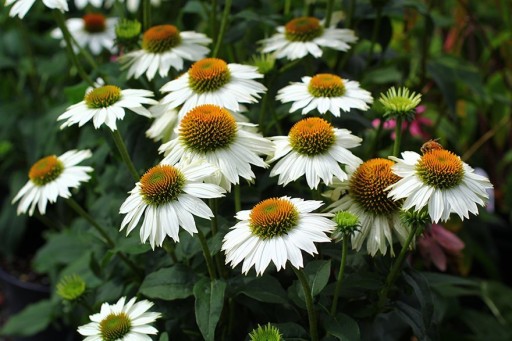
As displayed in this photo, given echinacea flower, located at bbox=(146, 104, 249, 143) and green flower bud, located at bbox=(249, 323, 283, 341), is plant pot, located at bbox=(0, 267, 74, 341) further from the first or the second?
green flower bud, located at bbox=(249, 323, 283, 341)

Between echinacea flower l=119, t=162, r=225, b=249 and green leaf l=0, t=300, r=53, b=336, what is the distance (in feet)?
2.74

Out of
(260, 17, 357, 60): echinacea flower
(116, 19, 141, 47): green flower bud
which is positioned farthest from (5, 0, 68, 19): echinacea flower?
(260, 17, 357, 60): echinacea flower

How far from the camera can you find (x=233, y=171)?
0.86 meters

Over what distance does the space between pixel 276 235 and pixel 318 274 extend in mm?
93

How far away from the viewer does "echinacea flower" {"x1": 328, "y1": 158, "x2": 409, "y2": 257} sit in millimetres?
873

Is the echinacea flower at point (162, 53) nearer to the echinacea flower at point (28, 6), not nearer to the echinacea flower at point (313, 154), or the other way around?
the echinacea flower at point (28, 6)

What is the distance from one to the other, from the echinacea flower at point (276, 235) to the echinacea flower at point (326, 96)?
0.63ft

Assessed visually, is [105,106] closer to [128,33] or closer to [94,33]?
[128,33]

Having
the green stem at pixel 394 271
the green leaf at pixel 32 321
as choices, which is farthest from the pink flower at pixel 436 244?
the green leaf at pixel 32 321

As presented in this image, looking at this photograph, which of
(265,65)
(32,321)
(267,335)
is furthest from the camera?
(32,321)

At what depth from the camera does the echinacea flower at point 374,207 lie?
873 mm

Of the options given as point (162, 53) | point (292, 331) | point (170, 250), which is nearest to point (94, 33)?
point (162, 53)

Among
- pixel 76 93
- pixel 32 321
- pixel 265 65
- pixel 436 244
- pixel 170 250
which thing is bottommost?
pixel 32 321

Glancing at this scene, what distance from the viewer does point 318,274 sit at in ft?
2.77
